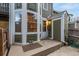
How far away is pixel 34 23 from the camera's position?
1681 mm

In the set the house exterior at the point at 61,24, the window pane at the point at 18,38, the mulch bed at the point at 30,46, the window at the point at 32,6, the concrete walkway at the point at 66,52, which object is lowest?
the concrete walkway at the point at 66,52

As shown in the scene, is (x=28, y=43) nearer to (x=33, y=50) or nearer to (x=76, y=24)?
(x=33, y=50)

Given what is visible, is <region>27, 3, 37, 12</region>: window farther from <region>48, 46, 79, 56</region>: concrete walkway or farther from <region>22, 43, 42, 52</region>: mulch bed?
<region>48, 46, 79, 56</region>: concrete walkway

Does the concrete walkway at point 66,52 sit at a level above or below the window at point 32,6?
below

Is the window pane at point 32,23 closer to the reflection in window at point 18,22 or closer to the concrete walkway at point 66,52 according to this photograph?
the reflection in window at point 18,22

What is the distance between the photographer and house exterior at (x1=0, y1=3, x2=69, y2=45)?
5.37ft

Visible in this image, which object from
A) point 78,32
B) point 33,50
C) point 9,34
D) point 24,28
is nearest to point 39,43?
point 33,50

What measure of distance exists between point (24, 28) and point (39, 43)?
0.24 meters

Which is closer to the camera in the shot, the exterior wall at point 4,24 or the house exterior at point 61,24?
the exterior wall at point 4,24

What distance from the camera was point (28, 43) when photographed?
1678 millimetres

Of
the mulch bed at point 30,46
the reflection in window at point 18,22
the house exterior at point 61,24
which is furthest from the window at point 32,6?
the mulch bed at point 30,46

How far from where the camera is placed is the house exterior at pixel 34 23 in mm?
1638

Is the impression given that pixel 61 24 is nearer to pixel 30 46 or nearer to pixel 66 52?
pixel 66 52

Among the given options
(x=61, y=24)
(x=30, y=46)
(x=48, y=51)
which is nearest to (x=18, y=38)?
(x=30, y=46)
